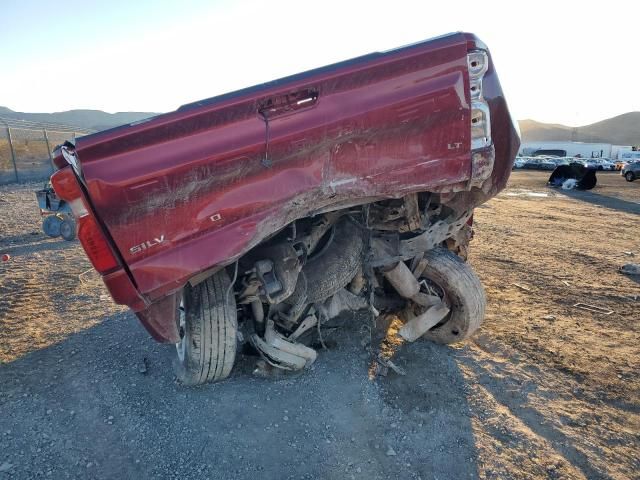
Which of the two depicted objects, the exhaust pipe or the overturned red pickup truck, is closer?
the overturned red pickup truck

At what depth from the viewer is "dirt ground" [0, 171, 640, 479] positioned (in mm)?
2502

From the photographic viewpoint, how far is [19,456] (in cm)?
252

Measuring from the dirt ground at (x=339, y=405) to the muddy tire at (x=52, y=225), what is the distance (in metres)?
3.16

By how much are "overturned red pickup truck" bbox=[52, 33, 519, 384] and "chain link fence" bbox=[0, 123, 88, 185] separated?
1645 centimetres

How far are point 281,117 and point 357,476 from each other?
2039mm

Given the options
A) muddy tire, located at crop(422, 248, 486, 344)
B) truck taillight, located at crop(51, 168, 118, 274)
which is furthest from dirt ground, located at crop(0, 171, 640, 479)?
truck taillight, located at crop(51, 168, 118, 274)

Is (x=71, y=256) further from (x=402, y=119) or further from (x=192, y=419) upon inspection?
(x=402, y=119)

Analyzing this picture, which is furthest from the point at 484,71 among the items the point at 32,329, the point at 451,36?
the point at 32,329

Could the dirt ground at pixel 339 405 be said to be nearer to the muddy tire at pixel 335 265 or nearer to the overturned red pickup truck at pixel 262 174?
the overturned red pickup truck at pixel 262 174

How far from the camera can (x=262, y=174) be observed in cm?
252

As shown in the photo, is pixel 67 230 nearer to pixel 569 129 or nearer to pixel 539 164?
pixel 539 164

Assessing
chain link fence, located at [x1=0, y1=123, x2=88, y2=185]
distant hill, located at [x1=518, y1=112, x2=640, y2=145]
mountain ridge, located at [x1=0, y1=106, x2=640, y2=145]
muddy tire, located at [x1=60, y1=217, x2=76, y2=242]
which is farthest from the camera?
distant hill, located at [x1=518, y1=112, x2=640, y2=145]

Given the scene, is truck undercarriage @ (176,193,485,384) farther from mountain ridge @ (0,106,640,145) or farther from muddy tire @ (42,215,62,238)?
mountain ridge @ (0,106,640,145)

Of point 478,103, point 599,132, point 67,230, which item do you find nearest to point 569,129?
point 599,132
